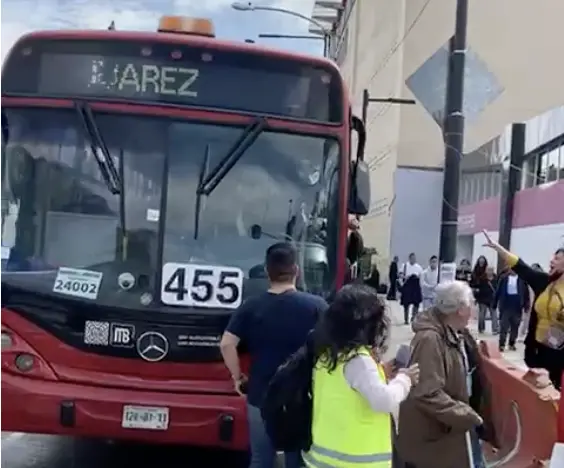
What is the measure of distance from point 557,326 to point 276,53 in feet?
9.32

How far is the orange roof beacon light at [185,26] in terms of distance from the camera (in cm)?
761

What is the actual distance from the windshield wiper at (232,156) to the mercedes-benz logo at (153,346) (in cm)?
99

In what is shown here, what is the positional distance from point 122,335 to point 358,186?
2021 millimetres

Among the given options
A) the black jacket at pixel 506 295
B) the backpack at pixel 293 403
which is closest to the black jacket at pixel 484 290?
the black jacket at pixel 506 295

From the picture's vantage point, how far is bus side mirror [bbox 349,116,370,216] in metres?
7.47

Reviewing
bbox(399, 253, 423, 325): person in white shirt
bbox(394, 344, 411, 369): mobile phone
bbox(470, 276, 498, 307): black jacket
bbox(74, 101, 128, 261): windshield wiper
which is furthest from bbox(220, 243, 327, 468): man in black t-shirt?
bbox(399, 253, 423, 325): person in white shirt

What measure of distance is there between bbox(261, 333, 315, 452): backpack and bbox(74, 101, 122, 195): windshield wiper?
283cm

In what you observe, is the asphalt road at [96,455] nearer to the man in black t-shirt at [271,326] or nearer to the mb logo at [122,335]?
the mb logo at [122,335]

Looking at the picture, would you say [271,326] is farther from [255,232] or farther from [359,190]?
[359,190]

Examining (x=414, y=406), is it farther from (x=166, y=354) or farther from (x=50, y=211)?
(x=50, y=211)

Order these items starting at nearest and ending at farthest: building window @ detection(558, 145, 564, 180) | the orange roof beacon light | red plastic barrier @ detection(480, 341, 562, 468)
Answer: red plastic barrier @ detection(480, 341, 562, 468) < the orange roof beacon light < building window @ detection(558, 145, 564, 180)

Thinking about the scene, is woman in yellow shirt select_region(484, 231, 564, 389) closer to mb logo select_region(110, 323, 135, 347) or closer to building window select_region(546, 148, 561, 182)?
mb logo select_region(110, 323, 135, 347)

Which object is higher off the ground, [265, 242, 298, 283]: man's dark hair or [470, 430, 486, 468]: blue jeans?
[265, 242, 298, 283]: man's dark hair

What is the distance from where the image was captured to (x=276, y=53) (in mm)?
7371
